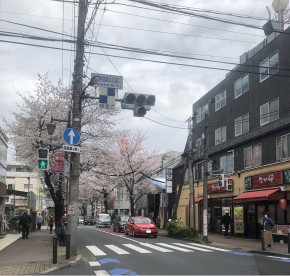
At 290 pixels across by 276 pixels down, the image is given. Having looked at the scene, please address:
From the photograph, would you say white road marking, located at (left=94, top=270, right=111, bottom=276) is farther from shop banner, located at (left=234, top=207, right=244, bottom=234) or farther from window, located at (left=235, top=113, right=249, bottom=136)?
window, located at (left=235, top=113, right=249, bottom=136)

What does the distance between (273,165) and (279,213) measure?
9.06 ft

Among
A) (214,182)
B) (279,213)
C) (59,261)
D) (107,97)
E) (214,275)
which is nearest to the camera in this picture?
(214,275)

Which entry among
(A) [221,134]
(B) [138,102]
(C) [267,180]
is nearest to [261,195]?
(C) [267,180]

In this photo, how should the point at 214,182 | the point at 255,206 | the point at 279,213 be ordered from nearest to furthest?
the point at 279,213 → the point at 255,206 → the point at 214,182

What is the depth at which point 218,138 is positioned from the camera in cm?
3403

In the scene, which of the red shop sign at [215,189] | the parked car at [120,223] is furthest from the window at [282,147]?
the parked car at [120,223]

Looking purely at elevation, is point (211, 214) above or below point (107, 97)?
below

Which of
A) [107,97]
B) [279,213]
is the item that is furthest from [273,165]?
[107,97]

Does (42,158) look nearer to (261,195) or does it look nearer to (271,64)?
(261,195)

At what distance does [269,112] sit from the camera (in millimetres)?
25656

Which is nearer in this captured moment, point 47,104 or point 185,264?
point 185,264

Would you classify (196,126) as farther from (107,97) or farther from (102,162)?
(107,97)

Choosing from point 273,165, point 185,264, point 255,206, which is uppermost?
point 273,165

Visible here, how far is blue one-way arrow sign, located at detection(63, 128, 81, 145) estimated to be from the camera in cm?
1425
